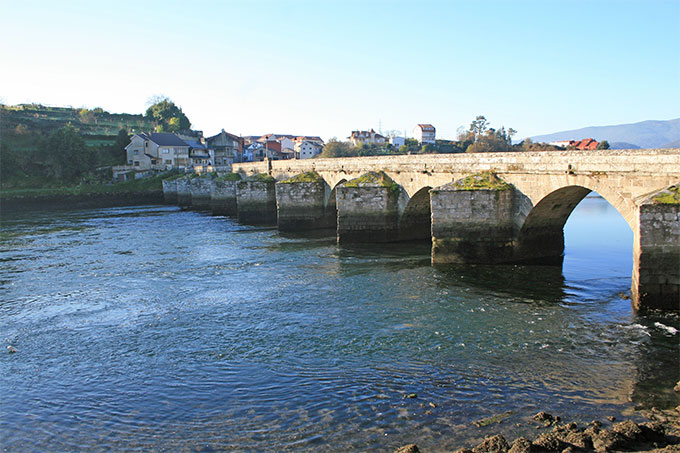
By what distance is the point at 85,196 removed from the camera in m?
64.5

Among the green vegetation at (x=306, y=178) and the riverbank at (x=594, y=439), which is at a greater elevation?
the green vegetation at (x=306, y=178)

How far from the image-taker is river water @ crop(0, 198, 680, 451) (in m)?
9.06

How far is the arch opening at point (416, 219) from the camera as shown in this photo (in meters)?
27.3

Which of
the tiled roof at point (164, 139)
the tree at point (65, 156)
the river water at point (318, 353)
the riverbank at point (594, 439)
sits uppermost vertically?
the tiled roof at point (164, 139)

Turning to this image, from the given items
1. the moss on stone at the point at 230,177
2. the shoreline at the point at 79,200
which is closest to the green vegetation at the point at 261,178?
the moss on stone at the point at 230,177

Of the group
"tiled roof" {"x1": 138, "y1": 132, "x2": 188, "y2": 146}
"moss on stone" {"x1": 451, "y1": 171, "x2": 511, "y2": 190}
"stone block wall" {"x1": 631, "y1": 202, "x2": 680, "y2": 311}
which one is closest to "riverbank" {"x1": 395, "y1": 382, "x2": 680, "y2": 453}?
"stone block wall" {"x1": 631, "y1": 202, "x2": 680, "y2": 311}

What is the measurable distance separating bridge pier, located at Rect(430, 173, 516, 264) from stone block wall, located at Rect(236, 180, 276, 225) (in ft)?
71.1

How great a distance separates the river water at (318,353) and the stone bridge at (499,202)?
1071 mm

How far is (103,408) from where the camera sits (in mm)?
10039

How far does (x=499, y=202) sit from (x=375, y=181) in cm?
878

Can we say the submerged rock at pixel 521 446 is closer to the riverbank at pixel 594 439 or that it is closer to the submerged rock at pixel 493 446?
the riverbank at pixel 594 439

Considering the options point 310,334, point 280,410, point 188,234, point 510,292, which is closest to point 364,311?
point 310,334

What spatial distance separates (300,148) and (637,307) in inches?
4135

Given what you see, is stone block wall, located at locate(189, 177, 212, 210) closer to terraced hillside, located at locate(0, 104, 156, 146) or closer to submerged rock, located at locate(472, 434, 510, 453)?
terraced hillside, located at locate(0, 104, 156, 146)
